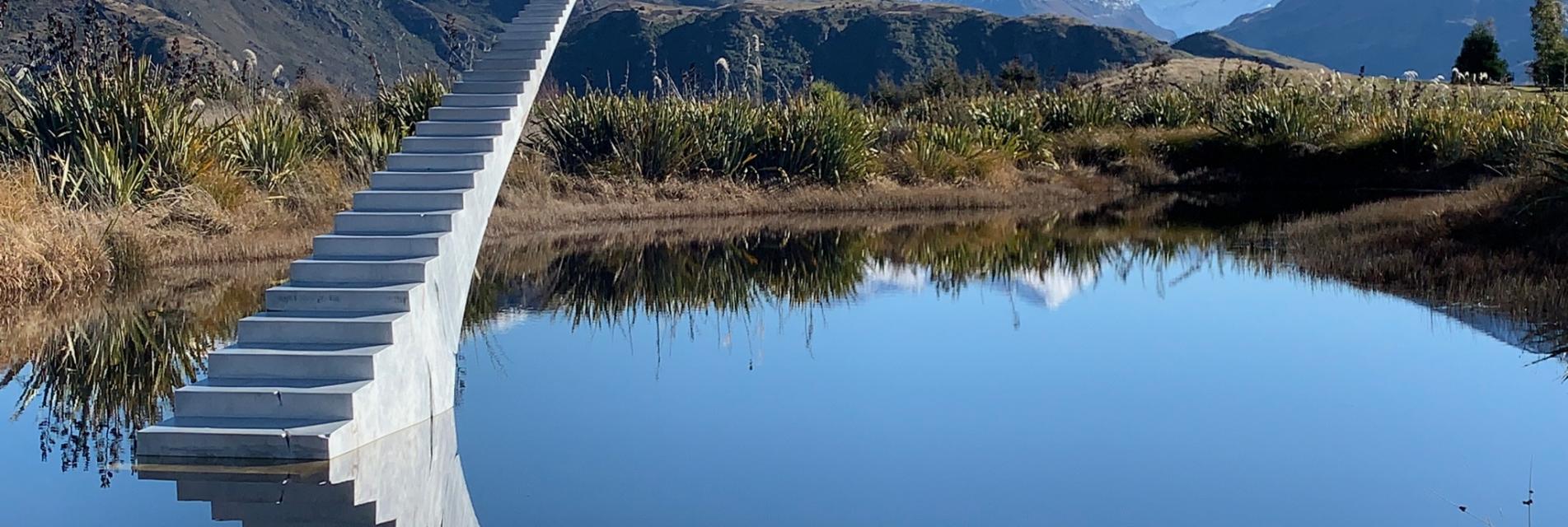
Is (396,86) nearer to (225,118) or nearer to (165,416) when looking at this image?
(225,118)

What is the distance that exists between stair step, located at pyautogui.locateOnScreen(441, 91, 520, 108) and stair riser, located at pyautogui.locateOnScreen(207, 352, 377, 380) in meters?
3.06

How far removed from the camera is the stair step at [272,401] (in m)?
7.23

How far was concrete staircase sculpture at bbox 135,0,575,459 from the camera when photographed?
7.21 m

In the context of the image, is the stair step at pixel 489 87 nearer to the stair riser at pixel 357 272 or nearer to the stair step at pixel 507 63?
the stair step at pixel 507 63

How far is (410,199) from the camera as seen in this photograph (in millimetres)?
9180

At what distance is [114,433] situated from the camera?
25.6ft

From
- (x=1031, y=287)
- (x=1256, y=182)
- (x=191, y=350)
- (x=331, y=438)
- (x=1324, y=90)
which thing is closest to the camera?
(x=331, y=438)

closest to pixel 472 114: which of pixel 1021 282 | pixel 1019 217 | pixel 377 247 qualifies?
pixel 377 247

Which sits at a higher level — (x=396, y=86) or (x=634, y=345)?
(x=396, y=86)

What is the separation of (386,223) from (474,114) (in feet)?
4.72

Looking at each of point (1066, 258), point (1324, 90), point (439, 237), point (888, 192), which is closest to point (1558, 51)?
point (1324, 90)

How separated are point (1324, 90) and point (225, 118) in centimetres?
1834

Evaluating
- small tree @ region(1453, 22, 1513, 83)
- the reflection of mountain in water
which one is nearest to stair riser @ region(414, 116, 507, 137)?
the reflection of mountain in water

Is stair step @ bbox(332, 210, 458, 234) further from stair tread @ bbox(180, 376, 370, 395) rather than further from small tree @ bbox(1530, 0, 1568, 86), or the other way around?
small tree @ bbox(1530, 0, 1568, 86)
